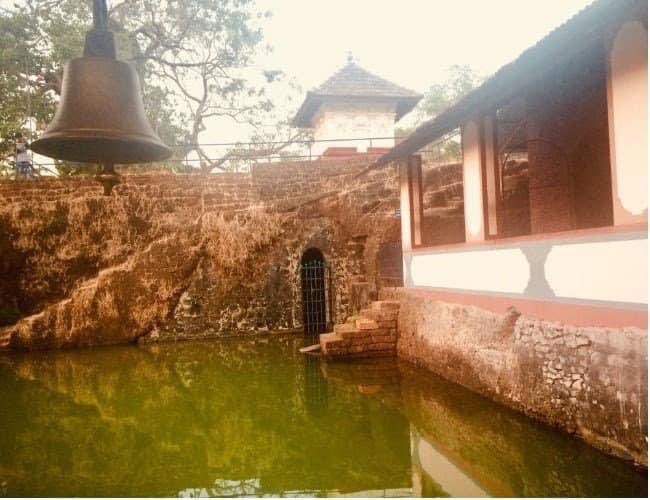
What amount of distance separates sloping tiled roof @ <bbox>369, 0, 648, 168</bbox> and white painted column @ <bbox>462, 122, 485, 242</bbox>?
30 centimetres

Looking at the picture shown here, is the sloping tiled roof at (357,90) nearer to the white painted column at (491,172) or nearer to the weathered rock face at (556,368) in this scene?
the white painted column at (491,172)

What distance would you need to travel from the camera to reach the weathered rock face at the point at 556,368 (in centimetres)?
404

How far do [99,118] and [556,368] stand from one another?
185 inches

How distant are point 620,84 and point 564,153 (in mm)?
4670

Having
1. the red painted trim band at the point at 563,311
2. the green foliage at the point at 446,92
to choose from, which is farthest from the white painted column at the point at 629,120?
the green foliage at the point at 446,92

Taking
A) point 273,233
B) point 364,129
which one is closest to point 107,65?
point 273,233

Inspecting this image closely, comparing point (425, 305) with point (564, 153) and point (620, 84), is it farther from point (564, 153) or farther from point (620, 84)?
point (620, 84)

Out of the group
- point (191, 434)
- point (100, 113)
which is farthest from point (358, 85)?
point (100, 113)

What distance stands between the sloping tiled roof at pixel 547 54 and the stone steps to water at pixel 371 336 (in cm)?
400

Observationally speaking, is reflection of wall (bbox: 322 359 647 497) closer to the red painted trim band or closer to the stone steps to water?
the red painted trim band

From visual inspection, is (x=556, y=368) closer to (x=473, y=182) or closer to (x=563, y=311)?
(x=563, y=311)

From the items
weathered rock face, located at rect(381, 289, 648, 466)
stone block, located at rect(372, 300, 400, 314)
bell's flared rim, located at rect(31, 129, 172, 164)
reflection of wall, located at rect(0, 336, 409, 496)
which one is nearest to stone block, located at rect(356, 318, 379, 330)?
stone block, located at rect(372, 300, 400, 314)

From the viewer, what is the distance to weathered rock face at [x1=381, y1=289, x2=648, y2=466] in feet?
13.3

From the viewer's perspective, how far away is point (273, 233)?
14.1m
